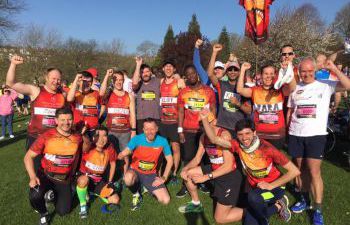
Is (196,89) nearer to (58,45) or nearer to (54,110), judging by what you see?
(54,110)

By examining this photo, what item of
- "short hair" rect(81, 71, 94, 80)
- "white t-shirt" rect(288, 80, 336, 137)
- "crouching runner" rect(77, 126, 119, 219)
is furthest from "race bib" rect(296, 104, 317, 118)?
"short hair" rect(81, 71, 94, 80)

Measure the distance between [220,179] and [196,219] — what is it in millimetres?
709

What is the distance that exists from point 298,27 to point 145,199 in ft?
78.1

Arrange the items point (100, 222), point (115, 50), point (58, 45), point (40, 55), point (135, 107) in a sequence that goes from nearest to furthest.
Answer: point (100, 222), point (135, 107), point (40, 55), point (58, 45), point (115, 50)

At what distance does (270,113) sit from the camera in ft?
15.2

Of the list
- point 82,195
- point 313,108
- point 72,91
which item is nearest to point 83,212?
point 82,195

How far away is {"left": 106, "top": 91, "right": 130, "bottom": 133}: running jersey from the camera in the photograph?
5.89 metres

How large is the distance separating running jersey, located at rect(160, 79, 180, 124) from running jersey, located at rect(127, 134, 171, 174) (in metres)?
0.96

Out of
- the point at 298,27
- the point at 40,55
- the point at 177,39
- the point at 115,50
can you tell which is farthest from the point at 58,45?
the point at 298,27

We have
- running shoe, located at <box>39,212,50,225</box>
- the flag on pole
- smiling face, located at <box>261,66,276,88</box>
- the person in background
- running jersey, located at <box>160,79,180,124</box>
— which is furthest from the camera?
the person in background

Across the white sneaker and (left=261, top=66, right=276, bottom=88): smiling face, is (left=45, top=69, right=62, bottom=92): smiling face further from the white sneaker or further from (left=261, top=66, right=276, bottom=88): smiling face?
the white sneaker

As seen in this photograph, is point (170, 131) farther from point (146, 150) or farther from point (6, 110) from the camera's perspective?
point (6, 110)

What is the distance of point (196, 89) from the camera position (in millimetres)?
5566

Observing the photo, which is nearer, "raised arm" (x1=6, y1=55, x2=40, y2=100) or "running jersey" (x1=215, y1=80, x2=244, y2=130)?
"raised arm" (x1=6, y1=55, x2=40, y2=100)
